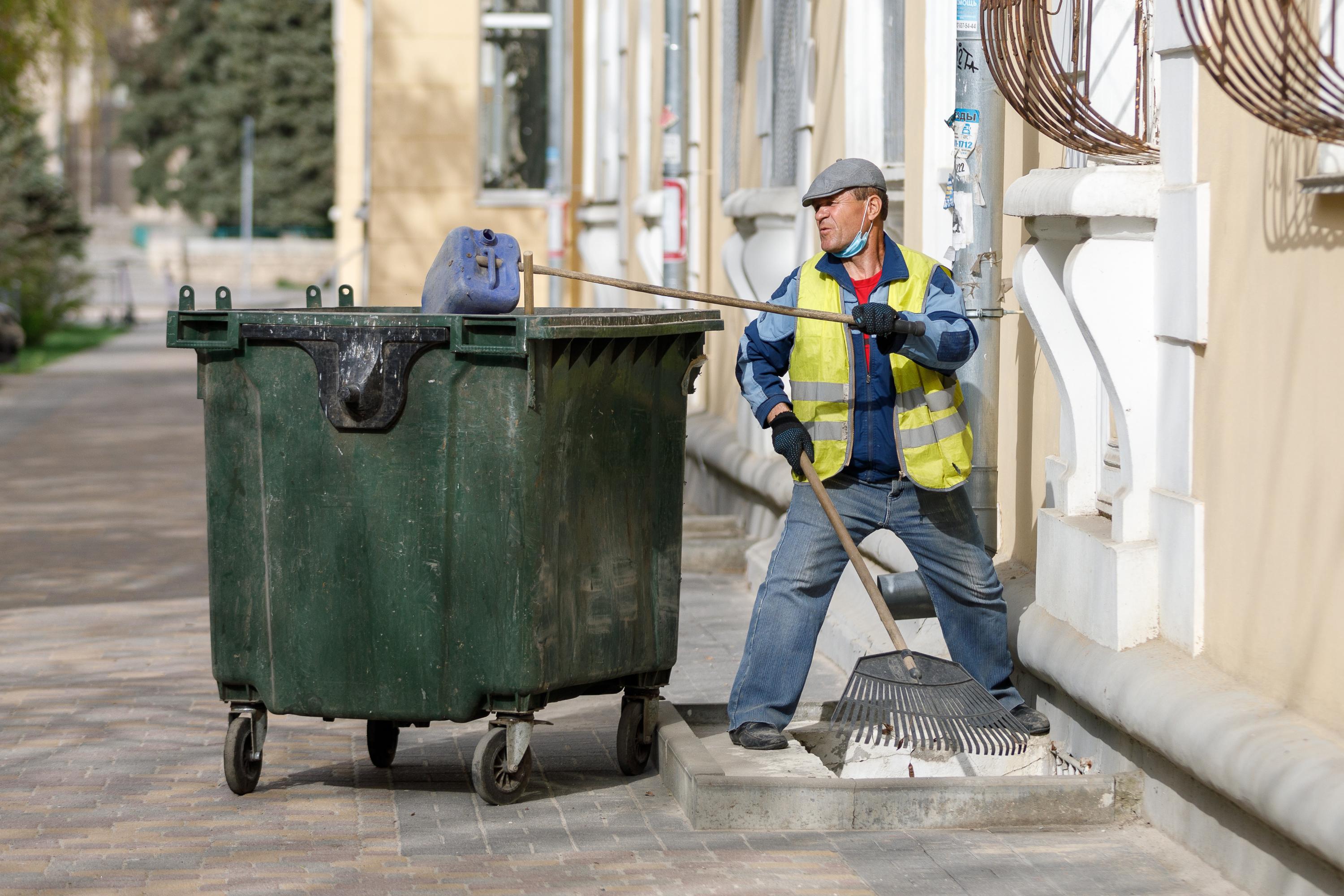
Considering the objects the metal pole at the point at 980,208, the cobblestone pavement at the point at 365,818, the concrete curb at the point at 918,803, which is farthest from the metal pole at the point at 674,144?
the concrete curb at the point at 918,803

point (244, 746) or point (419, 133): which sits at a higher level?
point (419, 133)

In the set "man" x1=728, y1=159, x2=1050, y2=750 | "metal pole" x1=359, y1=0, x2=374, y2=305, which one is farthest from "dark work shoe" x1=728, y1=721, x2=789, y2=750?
Answer: "metal pole" x1=359, y1=0, x2=374, y2=305

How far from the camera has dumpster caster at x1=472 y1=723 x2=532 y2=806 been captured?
5258mm

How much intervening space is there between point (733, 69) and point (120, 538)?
435cm

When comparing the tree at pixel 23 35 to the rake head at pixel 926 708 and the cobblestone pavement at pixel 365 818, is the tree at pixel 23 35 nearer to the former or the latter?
the cobblestone pavement at pixel 365 818

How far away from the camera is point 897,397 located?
5.46 m

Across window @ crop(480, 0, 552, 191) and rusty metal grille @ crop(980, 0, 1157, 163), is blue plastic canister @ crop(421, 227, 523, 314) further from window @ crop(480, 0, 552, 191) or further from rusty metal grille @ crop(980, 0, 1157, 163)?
window @ crop(480, 0, 552, 191)

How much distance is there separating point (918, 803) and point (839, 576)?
76 centimetres

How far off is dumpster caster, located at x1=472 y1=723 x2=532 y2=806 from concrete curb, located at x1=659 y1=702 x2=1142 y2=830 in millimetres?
536

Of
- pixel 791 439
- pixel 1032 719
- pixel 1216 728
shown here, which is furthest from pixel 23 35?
pixel 1216 728

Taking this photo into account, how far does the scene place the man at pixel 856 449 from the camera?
5441 millimetres

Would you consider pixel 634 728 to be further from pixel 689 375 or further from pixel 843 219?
pixel 843 219

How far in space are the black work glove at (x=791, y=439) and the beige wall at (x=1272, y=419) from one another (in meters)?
1.06

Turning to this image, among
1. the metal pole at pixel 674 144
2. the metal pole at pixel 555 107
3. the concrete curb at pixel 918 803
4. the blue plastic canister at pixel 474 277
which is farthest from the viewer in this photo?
the metal pole at pixel 555 107
